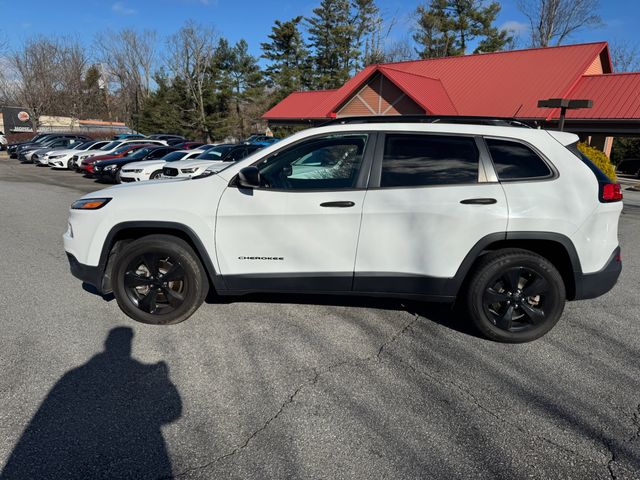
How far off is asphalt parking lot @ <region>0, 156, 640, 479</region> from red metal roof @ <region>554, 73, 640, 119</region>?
719 inches

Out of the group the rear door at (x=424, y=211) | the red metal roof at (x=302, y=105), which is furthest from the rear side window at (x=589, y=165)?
the red metal roof at (x=302, y=105)

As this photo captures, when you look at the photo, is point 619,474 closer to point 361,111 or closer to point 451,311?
point 451,311

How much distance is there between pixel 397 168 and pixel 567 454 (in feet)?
7.34

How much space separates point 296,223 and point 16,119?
50512 mm

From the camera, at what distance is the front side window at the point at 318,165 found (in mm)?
3652

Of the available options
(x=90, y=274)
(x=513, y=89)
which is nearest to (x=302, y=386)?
(x=90, y=274)

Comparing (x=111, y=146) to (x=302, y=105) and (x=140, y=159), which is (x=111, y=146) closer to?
(x=140, y=159)

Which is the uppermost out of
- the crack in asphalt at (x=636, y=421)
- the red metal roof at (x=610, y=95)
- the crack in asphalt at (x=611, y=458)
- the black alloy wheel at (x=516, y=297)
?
the red metal roof at (x=610, y=95)

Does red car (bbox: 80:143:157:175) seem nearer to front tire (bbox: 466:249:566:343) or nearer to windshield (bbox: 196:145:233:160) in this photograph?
windshield (bbox: 196:145:233:160)

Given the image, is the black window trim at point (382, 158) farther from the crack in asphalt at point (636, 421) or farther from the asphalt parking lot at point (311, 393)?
the crack in asphalt at point (636, 421)

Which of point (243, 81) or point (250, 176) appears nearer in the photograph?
point (250, 176)

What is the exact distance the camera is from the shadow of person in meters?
2.30

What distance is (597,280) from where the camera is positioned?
3566 mm

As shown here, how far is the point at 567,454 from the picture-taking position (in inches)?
96.8
